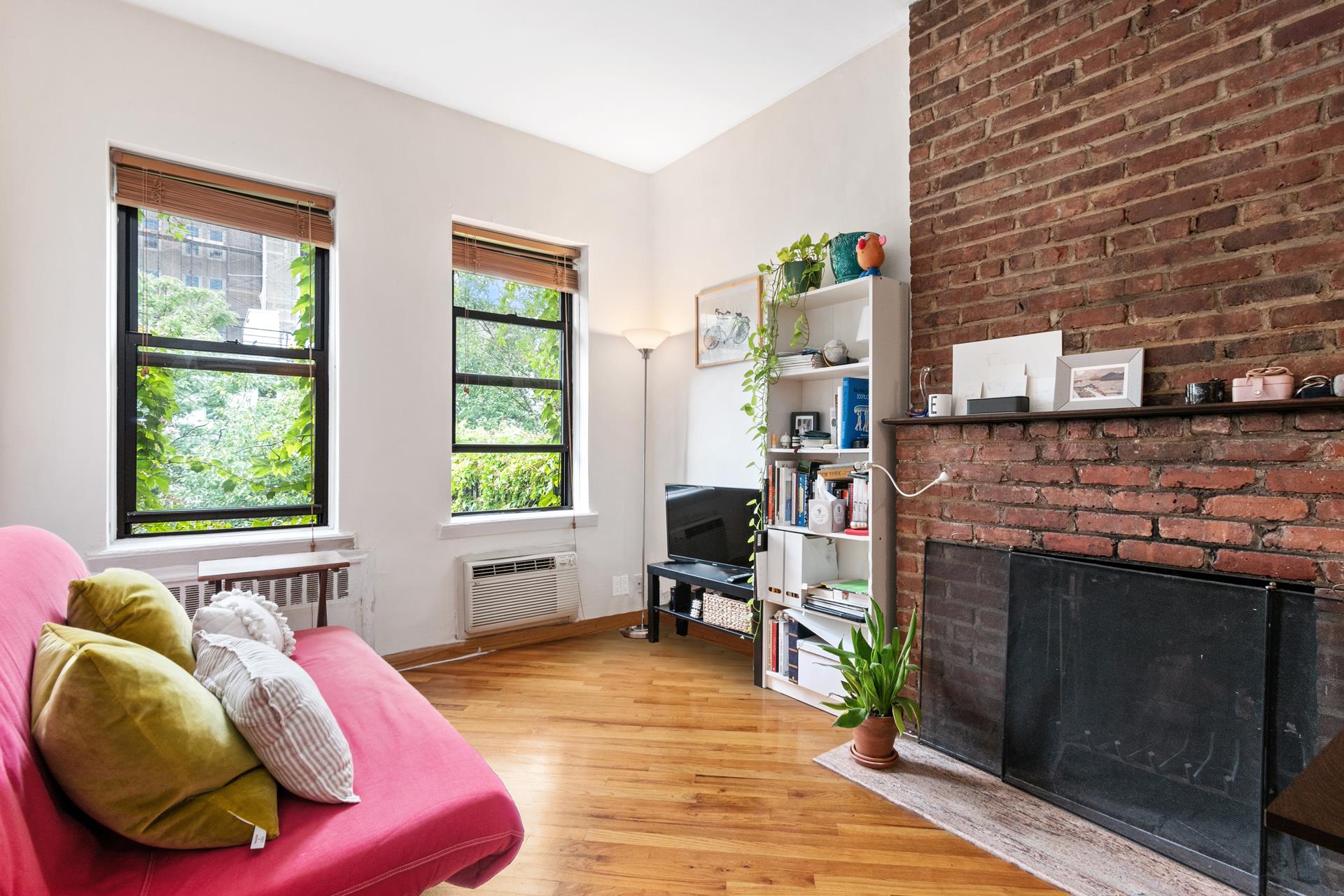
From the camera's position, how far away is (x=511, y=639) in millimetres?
3869

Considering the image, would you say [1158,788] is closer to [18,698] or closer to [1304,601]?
[1304,601]

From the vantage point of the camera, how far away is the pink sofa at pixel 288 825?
1086 millimetres

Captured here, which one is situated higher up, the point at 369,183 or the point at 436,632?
the point at 369,183

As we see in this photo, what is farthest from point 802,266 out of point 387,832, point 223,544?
point 223,544

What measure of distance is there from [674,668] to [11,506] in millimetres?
2850

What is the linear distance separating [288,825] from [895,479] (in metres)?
2.31

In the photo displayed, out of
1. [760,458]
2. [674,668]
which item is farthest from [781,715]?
[760,458]

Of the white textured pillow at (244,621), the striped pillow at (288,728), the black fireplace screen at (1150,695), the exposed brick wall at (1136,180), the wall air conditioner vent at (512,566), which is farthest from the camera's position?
the wall air conditioner vent at (512,566)

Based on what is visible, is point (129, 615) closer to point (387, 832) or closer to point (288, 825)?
point (288, 825)

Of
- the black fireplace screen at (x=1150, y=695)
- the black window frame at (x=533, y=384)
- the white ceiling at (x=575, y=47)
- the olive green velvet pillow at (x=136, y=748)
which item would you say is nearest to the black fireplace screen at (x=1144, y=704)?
the black fireplace screen at (x=1150, y=695)

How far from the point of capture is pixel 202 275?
124 inches

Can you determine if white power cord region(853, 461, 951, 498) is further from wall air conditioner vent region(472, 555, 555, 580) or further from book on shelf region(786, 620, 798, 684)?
wall air conditioner vent region(472, 555, 555, 580)

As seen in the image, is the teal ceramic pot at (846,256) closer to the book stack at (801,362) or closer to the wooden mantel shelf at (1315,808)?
the book stack at (801,362)

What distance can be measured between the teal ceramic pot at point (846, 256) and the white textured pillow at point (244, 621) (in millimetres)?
2542
